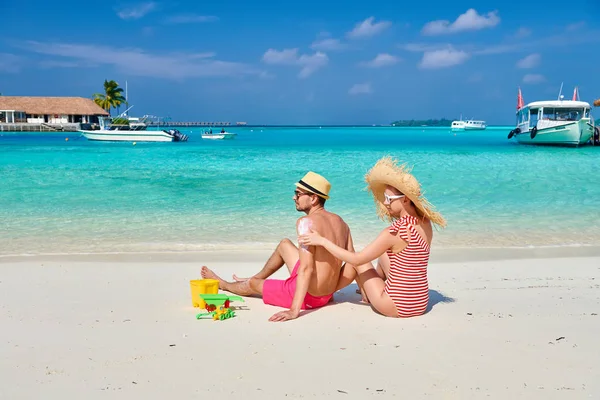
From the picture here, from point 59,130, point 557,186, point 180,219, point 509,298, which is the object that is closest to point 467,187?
point 557,186

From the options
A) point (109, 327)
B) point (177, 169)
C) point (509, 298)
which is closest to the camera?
point (109, 327)

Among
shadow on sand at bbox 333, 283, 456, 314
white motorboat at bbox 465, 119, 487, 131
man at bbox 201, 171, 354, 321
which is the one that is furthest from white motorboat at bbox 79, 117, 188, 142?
white motorboat at bbox 465, 119, 487, 131

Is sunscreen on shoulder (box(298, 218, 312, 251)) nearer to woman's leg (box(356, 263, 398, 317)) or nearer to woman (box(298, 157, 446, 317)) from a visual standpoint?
woman (box(298, 157, 446, 317))

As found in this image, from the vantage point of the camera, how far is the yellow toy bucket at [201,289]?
488cm

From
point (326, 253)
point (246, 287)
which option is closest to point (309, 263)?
point (326, 253)

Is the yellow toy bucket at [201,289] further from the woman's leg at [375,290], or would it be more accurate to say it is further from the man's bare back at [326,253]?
the woman's leg at [375,290]

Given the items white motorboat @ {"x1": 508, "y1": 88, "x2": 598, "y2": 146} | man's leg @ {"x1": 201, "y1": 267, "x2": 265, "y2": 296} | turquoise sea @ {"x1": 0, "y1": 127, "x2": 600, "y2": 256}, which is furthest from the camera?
white motorboat @ {"x1": 508, "y1": 88, "x2": 598, "y2": 146}

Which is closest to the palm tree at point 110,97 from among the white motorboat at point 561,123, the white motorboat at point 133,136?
the white motorboat at point 133,136

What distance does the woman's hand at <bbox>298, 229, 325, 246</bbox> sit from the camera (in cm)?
436

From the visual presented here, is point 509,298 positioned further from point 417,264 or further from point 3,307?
point 3,307

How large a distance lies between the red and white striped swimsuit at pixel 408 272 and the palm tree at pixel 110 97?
86.1 metres

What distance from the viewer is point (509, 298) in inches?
207

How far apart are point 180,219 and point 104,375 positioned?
7.23m

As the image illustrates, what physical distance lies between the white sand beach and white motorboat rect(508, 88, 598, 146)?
112 feet
